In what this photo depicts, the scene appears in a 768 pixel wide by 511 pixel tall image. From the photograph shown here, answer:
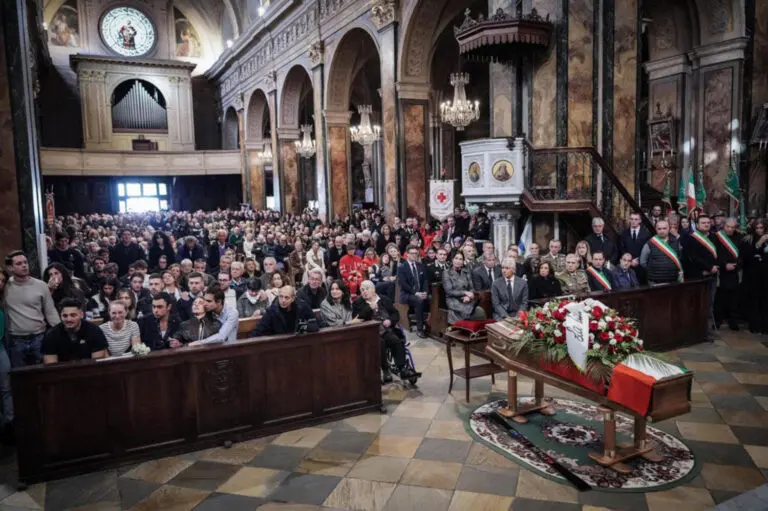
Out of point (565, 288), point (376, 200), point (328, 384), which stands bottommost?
point (328, 384)

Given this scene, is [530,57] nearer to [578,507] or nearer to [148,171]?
[578,507]

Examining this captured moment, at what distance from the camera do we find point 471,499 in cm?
411

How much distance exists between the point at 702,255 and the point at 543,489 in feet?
18.1

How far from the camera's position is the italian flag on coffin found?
161 inches

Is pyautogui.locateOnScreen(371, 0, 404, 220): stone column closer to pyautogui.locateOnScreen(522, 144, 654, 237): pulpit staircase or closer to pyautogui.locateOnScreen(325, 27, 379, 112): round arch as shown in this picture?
pyautogui.locateOnScreen(325, 27, 379, 112): round arch

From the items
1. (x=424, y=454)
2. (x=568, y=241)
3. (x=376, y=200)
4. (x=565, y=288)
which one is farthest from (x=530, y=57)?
(x=376, y=200)

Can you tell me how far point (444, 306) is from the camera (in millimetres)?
8242

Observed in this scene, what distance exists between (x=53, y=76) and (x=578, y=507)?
32942 mm

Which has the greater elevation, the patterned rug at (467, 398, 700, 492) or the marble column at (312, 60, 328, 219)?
the marble column at (312, 60, 328, 219)

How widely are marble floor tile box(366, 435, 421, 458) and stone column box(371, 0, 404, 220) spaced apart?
996 cm

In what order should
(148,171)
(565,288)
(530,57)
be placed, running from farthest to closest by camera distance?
(148,171) → (530,57) → (565,288)

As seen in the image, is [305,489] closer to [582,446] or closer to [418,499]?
[418,499]

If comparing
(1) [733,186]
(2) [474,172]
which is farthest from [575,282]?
(1) [733,186]

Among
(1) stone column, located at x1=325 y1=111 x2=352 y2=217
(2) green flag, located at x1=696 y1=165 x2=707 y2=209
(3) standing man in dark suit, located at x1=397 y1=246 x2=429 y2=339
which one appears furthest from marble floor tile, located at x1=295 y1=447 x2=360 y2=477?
(1) stone column, located at x1=325 y1=111 x2=352 y2=217
